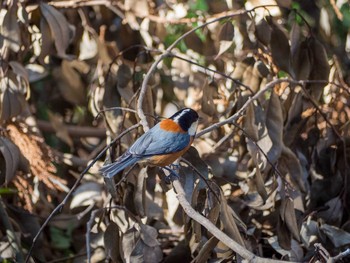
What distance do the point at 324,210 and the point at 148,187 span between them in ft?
2.95

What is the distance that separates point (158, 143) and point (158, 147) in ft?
0.06

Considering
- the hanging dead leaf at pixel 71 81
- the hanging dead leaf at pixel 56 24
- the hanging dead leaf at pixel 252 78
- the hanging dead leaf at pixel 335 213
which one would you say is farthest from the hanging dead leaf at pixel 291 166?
the hanging dead leaf at pixel 71 81

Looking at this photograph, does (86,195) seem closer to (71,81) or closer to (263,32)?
(71,81)

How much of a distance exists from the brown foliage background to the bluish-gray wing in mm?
116

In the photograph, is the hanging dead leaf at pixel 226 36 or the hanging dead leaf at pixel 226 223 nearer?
the hanging dead leaf at pixel 226 223

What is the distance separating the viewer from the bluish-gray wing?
3287mm

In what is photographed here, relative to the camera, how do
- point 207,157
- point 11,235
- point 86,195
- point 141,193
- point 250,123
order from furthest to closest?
point 86,195 < point 207,157 < point 11,235 < point 250,123 < point 141,193

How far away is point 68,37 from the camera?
14.5 feet

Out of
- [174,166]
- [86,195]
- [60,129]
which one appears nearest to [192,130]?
[174,166]

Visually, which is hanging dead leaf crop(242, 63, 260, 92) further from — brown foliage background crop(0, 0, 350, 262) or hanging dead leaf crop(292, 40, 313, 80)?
hanging dead leaf crop(292, 40, 313, 80)

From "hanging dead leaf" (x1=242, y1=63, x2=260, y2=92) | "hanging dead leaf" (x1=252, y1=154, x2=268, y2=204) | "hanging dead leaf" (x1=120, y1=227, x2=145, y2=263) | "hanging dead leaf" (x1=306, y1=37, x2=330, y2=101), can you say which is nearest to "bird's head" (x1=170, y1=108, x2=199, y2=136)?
"hanging dead leaf" (x1=252, y1=154, x2=268, y2=204)

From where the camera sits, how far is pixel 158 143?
11.0ft

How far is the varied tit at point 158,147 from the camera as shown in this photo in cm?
328

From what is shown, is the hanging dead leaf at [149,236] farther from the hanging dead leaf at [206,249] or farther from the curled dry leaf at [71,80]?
the curled dry leaf at [71,80]
